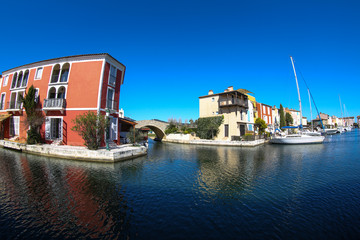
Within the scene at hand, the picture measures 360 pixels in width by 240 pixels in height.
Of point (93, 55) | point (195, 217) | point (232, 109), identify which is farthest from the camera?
point (232, 109)

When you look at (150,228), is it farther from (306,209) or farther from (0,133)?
(0,133)

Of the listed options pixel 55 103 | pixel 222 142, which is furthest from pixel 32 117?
pixel 222 142

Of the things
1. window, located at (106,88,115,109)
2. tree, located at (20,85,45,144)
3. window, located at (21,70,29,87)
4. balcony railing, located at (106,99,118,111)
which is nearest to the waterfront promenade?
tree, located at (20,85,45,144)

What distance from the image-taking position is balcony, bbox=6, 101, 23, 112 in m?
22.5

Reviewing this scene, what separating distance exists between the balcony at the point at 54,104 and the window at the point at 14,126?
7.91 meters

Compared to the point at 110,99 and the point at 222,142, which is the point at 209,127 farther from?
the point at 110,99

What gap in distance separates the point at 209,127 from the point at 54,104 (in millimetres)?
26415

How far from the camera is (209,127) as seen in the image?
1378 inches

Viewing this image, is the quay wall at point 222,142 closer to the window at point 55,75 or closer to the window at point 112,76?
the window at point 112,76

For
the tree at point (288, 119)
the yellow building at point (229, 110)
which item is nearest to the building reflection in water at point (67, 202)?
the yellow building at point (229, 110)

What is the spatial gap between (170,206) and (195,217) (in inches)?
48.6

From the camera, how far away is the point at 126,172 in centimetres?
1153

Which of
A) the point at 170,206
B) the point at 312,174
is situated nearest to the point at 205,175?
the point at 170,206

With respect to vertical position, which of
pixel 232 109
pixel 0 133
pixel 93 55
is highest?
pixel 93 55
